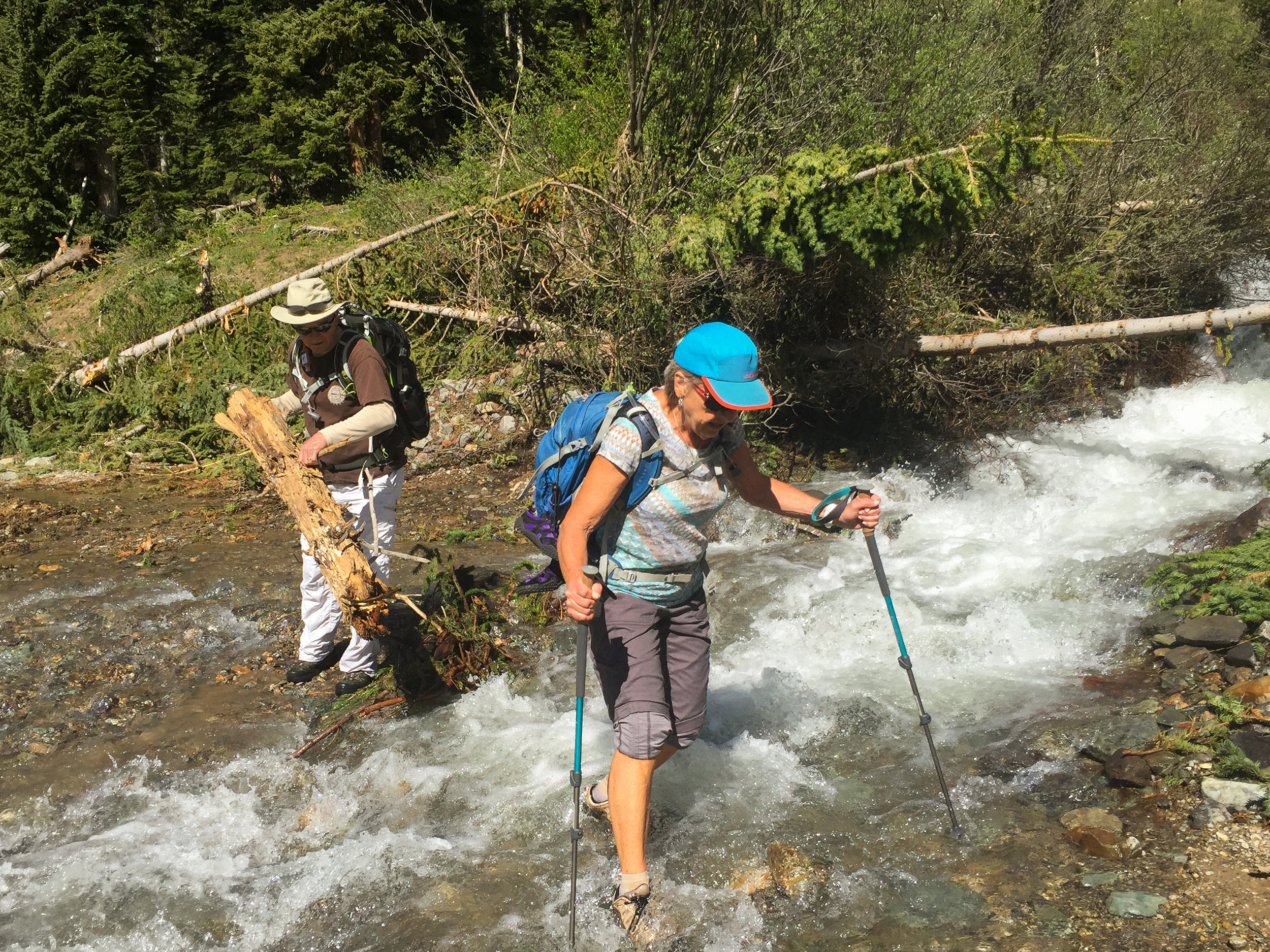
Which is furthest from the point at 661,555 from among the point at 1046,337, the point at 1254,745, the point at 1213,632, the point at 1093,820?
the point at 1046,337

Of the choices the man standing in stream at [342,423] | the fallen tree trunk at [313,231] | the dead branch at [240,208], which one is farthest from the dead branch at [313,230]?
the man standing in stream at [342,423]

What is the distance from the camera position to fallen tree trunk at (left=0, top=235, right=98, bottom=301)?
14.9 meters

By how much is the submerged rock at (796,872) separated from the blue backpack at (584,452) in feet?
6.02

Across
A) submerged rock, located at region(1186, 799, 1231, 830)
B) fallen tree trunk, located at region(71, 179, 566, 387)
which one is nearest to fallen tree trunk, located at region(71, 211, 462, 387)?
fallen tree trunk, located at region(71, 179, 566, 387)

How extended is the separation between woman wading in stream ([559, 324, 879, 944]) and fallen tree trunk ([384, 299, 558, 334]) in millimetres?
6591

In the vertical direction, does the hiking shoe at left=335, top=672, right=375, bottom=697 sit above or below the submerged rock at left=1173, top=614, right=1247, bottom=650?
above

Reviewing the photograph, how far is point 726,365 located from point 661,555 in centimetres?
78

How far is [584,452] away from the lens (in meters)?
3.52

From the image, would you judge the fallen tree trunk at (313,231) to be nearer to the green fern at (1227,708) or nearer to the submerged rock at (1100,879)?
the green fern at (1227,708)

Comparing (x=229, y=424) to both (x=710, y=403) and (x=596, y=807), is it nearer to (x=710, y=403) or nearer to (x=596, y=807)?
(x=596, y=807)

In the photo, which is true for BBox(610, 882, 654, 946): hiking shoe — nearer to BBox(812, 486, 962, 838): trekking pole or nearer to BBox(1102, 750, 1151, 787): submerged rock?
BBox(812, 486, 962, 838): trekking pole

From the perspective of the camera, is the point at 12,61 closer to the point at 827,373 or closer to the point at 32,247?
the point at 32,247

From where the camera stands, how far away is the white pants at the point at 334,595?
16.6ft

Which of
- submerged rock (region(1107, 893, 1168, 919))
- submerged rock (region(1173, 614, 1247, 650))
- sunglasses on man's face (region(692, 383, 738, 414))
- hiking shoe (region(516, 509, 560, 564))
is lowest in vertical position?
submerged rock (region(1173, 614, 1247, 650))
